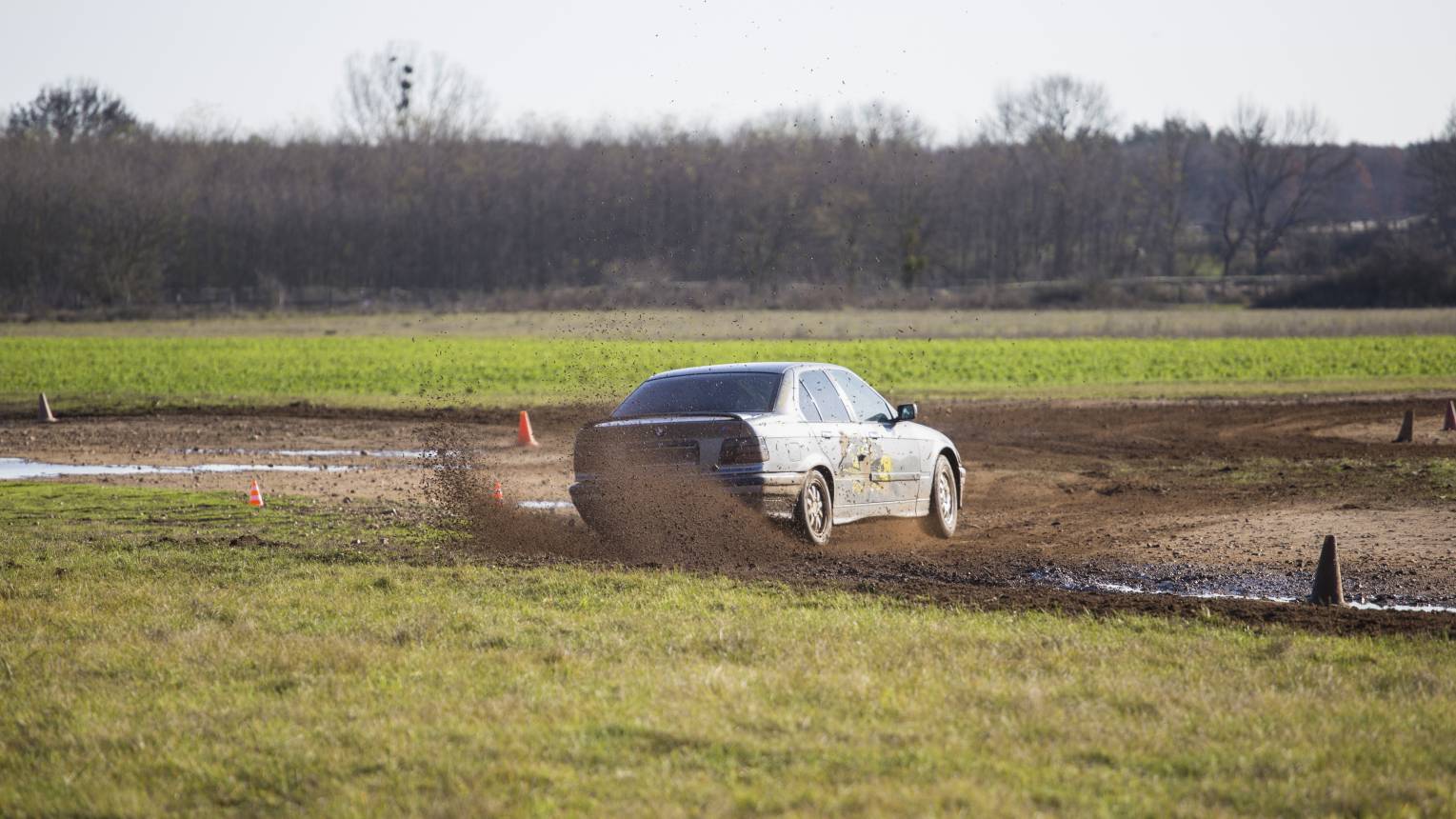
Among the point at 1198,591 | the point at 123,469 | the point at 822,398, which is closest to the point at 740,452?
the point at 822,398

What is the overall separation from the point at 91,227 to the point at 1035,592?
276ft

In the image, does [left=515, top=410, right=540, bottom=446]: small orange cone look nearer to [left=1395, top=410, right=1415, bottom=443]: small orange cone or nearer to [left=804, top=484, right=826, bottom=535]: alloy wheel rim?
[left=804, top=484, right=826, bottom=535]: alloy wheel rim

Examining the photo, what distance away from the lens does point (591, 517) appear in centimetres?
1159

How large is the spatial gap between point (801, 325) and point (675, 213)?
80.8 ft

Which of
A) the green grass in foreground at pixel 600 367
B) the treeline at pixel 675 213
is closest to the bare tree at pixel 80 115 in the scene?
the treeline at pixel 675 213

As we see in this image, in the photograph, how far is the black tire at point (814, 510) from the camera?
37.7 ft

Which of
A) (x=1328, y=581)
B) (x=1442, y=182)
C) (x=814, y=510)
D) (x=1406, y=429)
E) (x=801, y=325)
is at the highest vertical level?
(x=1442, y=182)

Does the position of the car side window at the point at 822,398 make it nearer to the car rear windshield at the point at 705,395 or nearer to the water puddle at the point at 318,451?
the car rear windshield at the point at 705,395

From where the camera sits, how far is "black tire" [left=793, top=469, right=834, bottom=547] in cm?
1150

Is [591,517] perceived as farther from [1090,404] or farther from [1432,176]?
[1432,176]

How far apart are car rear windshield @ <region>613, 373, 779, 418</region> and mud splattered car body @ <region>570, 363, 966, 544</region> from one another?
0.04ft

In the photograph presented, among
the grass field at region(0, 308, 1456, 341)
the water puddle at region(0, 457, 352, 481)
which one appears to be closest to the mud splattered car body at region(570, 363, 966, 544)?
the water puddle at region(0, 457, 352, 481)

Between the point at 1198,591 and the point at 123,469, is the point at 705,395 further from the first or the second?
the point at 123,469

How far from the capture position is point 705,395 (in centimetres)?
1186
